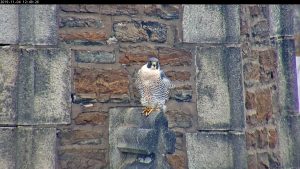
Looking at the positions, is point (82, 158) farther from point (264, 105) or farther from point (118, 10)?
point (264, 105)

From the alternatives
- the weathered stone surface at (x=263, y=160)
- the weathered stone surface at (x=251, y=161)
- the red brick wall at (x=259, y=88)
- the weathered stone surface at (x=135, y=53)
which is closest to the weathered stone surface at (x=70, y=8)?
the weathered stone surface at (x=135, y=53)

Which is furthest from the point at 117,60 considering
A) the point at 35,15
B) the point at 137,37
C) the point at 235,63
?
the point at 235,63

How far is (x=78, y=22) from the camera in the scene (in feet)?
11.7

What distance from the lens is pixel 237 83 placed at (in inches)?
148

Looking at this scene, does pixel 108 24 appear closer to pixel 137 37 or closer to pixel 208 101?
pixel 137 37

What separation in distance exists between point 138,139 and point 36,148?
738 millimetres

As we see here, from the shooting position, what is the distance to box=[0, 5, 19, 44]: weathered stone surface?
342 cm

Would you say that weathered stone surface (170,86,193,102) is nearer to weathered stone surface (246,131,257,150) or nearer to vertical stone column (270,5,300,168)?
weathered stone surface (246,131,257,150)

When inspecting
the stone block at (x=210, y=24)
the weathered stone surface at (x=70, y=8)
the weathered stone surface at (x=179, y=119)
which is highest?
the weathered stone surface at (x=70, y=8)

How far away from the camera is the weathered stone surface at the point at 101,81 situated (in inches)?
139

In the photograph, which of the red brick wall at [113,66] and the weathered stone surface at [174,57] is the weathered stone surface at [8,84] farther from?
the weathered stone surface at [174,57]

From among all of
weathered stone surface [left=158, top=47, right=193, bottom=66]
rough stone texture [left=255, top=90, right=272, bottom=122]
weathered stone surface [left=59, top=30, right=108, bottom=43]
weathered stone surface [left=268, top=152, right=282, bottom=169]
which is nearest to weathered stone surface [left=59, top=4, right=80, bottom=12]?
weathered stone surface [left=59, top=30, right=108, bottom=43]

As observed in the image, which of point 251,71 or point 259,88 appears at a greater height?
point 251,71

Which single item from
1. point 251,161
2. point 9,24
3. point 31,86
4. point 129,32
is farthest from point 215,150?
point 9,24
